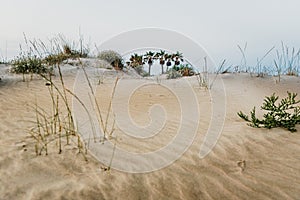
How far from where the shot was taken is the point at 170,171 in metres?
2.96

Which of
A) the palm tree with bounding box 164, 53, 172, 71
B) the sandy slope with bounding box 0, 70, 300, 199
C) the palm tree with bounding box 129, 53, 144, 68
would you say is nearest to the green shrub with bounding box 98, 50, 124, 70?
the palm tree with bounding box 129, 53, 144, 68

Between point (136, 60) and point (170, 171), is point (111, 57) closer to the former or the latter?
point (136, 60)

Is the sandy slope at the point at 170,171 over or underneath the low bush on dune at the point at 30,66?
underneath

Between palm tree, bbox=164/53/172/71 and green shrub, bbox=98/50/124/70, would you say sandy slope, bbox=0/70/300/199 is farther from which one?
palm tree, bbox=164/53/172/71

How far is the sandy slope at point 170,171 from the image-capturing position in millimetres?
2582

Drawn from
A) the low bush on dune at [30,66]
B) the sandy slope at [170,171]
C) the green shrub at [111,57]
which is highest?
the green shrub at [111,57]

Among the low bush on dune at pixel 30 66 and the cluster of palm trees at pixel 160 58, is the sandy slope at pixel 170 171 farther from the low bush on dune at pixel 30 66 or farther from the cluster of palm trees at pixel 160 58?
the cluster of palm trees at pixel 160 58

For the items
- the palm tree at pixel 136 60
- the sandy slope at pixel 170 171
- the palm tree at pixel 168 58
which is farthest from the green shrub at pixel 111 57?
the sandy slope at pixel 170 171

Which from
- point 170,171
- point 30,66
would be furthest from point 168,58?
point 170,171

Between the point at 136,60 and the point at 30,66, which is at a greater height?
the point at 136,60

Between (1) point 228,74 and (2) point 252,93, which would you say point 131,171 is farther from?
(1) point 228,74

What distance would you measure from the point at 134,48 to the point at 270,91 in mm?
4638

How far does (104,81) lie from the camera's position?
8.40 metres

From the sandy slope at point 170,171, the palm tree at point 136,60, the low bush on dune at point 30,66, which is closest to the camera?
the sandy slope at point 170,171
